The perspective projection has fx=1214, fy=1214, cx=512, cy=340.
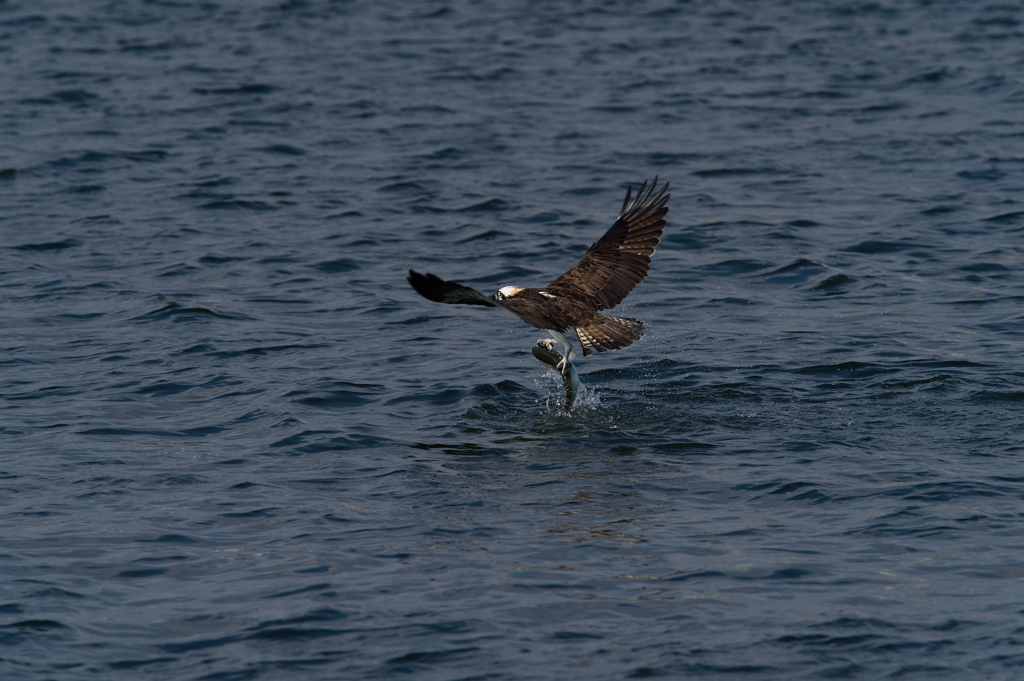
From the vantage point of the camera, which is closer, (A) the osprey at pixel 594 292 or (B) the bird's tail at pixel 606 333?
(A) the osprey at pixel 594 292

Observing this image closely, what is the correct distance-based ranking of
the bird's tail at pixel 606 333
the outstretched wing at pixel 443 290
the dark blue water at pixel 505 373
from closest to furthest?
the dark blue water at pixel 505 373 < the outstretched wing at pixel 443 290 < the bird's tail at pixel 606 333

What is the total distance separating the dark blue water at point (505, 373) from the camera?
6.19m

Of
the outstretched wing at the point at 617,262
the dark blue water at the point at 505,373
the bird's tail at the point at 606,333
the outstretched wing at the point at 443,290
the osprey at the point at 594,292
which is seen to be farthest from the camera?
the outstretched wing at the point at 617,262

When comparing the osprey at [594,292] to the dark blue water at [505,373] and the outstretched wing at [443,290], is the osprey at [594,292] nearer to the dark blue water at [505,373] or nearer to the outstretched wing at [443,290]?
the outstretched wing at [443,290]

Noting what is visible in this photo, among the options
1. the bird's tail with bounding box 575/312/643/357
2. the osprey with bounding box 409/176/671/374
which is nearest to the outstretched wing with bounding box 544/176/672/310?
the osprey with bounding box 409/176/671/374

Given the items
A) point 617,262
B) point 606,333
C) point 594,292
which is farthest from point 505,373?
point 606,333

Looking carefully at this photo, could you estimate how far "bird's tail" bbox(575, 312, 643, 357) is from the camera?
28.5 ft

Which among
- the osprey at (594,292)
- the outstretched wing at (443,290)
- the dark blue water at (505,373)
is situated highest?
the outstretched wing at (443,290)

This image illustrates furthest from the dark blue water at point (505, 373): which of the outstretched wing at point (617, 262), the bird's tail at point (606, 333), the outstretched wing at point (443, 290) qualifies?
the outstretched wing at point (443, 290)

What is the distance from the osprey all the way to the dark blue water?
71 centimetres

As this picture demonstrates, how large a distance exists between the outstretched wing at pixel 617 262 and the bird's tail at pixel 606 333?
53 centimetres

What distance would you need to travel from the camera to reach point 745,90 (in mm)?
19000

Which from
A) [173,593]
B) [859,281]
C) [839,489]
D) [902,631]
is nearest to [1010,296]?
[859,281]

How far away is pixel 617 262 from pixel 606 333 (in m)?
1.39
